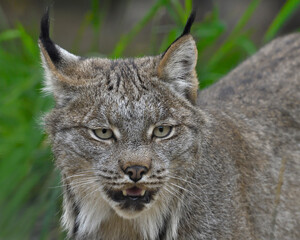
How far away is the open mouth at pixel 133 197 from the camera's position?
4.10 meters

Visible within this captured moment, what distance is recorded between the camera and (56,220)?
21.1 feet

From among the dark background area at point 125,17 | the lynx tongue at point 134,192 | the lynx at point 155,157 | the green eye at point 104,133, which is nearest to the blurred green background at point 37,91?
the lynx at point 155,157

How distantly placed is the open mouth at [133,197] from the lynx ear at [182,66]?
0.81 meters

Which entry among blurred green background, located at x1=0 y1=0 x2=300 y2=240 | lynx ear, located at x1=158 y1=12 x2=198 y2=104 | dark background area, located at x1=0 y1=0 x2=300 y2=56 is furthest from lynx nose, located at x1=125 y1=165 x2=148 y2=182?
dark background area, located at x1=0 y1=0 x2=300 y2=56

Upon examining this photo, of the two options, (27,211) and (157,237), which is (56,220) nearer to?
(27,211)

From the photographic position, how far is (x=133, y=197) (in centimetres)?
413

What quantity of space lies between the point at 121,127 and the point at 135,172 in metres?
0.34

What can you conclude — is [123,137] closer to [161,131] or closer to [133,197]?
[161,131]

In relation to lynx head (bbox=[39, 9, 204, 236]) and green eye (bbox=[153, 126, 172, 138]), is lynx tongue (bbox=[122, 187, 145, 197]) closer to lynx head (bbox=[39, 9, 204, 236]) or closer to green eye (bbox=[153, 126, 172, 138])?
lynx head (bbox=[39, 9, 204, 236])

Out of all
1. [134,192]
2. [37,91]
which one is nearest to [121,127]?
[134,192]

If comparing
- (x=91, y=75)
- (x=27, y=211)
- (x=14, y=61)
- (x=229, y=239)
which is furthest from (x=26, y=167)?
(x=229, y=239)

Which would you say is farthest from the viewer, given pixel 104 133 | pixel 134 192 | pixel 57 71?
pixel 57 71

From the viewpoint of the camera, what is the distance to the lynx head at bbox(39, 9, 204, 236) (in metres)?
4.11

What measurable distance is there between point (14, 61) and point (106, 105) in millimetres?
3748
